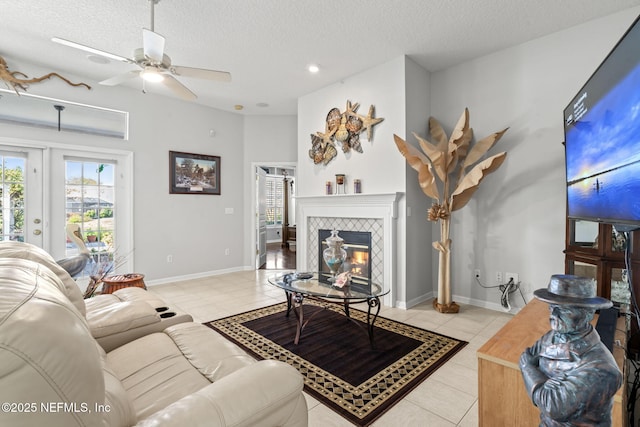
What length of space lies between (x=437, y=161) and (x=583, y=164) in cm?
171

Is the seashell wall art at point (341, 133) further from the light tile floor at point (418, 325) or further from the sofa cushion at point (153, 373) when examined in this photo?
the sofa cushion at point (153, 373)

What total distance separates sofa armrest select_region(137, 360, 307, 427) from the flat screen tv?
1.39 meters

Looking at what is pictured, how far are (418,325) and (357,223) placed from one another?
1514 mm

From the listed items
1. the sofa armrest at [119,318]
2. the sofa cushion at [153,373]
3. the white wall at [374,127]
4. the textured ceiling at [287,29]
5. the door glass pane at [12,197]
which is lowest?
the sofa cushion at [153,373]

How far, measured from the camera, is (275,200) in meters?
10.6

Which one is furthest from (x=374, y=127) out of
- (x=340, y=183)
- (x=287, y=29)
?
(x=287, y=29)

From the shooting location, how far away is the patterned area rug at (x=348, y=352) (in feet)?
6.41

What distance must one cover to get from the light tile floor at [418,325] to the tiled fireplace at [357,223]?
1.73 feet

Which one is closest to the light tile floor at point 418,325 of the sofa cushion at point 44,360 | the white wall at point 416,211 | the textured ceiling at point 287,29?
the white wall at point 416,211

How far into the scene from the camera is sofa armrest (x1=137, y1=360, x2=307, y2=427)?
33.5 inches

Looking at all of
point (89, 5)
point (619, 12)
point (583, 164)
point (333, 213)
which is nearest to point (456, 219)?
point (333, 213)

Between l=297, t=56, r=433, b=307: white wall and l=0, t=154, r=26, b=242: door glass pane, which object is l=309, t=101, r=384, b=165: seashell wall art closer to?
l=297, t=56, r=433, b=307: white wall

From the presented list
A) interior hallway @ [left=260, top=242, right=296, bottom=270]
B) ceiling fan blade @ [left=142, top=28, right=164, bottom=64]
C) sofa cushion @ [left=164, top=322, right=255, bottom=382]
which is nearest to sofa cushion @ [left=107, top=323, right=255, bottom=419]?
sofa cushion @ [left=164, top=322, right=255, bottom=382]

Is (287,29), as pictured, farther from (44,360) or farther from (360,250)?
(44,360)
